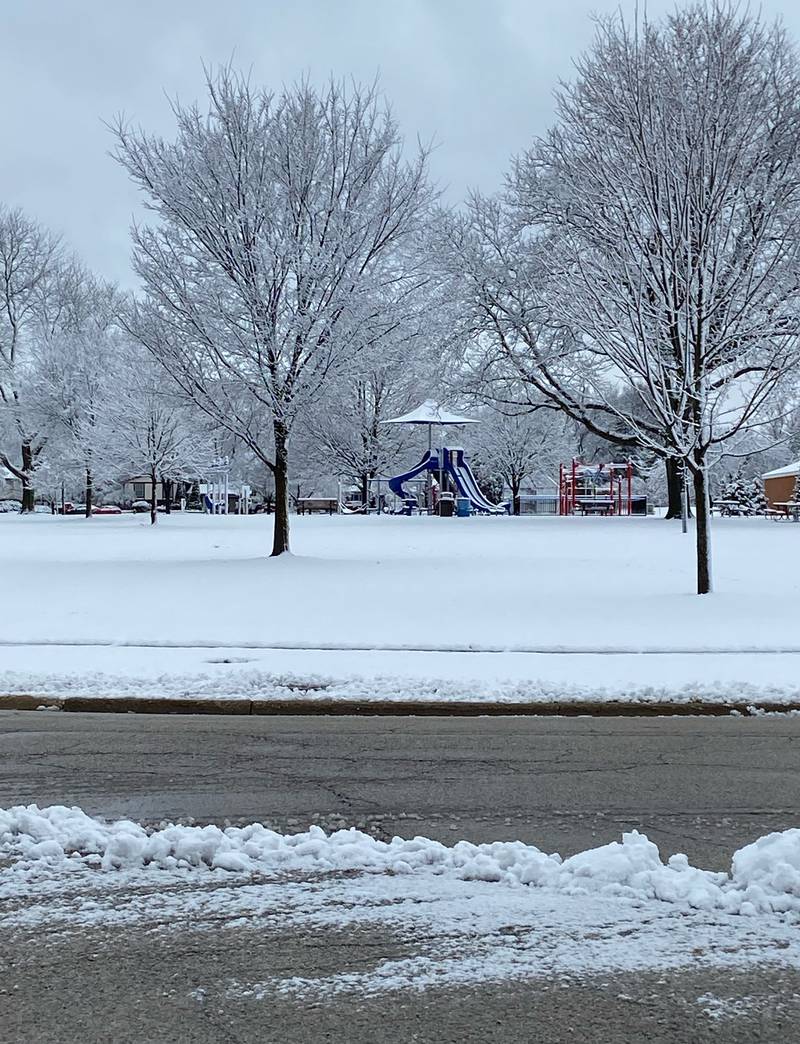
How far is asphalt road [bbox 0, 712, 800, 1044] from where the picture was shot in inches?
109

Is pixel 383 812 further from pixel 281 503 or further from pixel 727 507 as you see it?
pixel 727 507

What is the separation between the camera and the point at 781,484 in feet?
Result: 143

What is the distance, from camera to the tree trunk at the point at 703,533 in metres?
12.9

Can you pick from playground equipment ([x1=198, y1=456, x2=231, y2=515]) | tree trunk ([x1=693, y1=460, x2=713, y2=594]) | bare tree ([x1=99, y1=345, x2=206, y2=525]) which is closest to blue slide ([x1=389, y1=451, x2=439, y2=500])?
bare tree ([x1=99, y1=345, x2=206, y2=525])

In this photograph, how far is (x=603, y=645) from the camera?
31.7ft

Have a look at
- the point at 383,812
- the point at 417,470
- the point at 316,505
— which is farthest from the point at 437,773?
the point at 316,505

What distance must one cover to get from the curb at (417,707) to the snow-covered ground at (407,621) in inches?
7.5

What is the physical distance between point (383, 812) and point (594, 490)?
46.1 m

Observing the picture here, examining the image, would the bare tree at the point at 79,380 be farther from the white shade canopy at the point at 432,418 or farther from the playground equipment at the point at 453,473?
the playground equipment at the point at 453,473

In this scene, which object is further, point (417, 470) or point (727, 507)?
point (727, 507)

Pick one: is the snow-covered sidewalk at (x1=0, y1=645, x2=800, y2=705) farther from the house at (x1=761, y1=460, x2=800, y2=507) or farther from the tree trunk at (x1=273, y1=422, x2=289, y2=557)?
the house at (x1=761, y1=460, x2=800, y2=507)

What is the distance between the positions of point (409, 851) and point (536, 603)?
332 inches

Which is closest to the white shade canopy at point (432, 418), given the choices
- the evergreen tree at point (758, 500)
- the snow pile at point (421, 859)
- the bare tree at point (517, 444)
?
the bare tree at point (517, 444)

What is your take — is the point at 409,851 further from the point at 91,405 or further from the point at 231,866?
the point at 91,405
